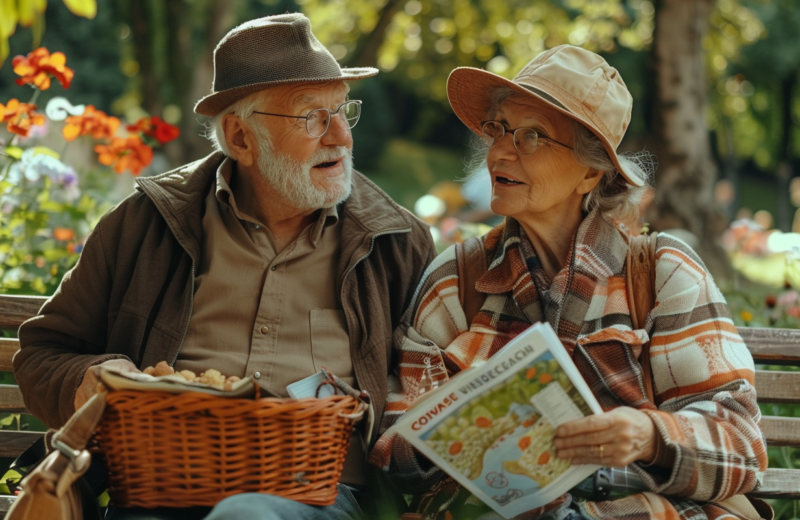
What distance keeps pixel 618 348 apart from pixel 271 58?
1.52 metres

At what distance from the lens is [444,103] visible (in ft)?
77.5

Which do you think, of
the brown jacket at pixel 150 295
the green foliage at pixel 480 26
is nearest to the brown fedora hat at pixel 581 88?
the brown jacket at pixel 150 295

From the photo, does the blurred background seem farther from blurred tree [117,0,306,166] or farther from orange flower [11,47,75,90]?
orange flower [11,47,75,90]

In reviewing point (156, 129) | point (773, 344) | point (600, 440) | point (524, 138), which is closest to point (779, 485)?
point (773, 344)

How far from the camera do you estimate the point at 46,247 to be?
14.7 feet

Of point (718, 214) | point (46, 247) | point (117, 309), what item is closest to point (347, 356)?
point (117, 309)

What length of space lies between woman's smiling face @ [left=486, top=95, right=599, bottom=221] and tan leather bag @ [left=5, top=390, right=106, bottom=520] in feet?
4.45

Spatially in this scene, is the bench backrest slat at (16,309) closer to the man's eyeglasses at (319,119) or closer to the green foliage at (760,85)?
the man's eyeglasses at (319,119)

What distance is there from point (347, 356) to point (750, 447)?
4.20 ft

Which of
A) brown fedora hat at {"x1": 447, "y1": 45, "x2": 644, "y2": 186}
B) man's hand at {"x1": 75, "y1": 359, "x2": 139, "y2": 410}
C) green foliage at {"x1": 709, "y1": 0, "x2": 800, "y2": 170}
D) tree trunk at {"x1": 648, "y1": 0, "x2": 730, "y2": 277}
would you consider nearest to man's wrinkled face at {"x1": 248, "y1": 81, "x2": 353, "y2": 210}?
brown fedora hat at {"x1": 447, "y1": 45, "x2": 644, "y2": 186}

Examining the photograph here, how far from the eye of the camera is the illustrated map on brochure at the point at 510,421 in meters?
2.12

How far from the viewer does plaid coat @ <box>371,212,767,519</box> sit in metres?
2.43

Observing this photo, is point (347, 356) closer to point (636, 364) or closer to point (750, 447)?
point (636, 364)

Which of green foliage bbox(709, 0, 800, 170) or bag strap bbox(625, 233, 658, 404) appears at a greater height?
bag strap bbox(625, 233, 658, 404)
